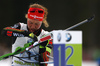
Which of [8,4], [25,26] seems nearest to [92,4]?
[8,4]

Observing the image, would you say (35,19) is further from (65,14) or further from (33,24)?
(65,14)

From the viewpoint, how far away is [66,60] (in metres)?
2.72

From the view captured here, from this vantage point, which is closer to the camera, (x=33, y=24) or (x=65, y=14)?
(x=33, y=24)

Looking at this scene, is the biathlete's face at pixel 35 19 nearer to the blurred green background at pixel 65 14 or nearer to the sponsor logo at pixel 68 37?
the sponsor logo at pixel 68 37

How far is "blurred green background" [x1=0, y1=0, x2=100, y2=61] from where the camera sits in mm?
10586

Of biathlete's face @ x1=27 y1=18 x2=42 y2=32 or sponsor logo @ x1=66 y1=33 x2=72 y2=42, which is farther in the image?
biathlete's face @ x1=27 y1=18 x2=42 y2=32

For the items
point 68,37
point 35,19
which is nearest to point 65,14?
point 35,19

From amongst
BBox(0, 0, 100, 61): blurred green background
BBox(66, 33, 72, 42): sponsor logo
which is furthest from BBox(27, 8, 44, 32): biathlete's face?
BBox(0, 0, 100, 61): blurred green background

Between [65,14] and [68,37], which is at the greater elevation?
[65,14]

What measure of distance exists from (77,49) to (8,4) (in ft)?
27.9

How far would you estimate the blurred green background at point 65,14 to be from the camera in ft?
34.7

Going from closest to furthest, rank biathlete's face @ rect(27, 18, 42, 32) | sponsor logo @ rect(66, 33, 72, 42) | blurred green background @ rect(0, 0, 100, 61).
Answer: sponsor logo @ rect(66, 33, 72, 42), biathlete's face @ rect(27, 18, 42, 32), blurred green background @ rect(0, 0, 100, 61)

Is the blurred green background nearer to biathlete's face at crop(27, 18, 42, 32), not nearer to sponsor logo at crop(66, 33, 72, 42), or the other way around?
biathlete's face at crop(27, 18, 42, 32)

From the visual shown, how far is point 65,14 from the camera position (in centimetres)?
1128
